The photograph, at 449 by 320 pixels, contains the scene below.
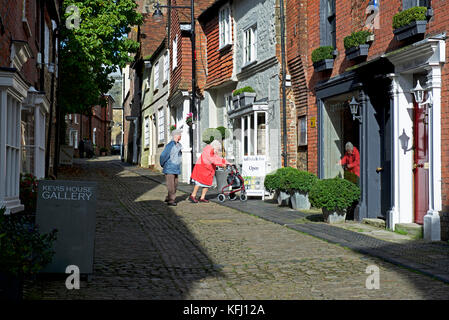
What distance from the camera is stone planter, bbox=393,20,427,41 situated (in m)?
8.80

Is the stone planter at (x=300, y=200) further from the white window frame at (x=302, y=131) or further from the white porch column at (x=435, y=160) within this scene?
the white porch column at (x=435, y=160)

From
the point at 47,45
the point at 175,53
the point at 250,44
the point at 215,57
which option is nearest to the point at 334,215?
the point at 250,44

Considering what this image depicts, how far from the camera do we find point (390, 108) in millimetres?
9758

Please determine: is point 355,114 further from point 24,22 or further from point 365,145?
point 24,22

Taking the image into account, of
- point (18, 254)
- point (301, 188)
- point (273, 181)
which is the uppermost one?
point (273, 181)

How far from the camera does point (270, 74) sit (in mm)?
15484

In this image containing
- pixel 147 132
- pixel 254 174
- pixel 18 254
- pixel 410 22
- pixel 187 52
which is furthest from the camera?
pixel 147 132

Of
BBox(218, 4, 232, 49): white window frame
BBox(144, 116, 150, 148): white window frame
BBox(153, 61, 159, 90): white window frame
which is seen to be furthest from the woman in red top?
BBox(144, 116, 150, 148): white window frame

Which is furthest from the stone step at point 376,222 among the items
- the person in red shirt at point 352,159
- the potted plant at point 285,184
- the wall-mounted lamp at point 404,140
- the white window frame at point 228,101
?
the white window frame at point 228,101

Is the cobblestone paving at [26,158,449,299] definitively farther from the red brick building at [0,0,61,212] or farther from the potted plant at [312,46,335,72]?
the potted plant at [312,46,335,72]

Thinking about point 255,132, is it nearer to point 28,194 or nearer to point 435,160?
point 435,160

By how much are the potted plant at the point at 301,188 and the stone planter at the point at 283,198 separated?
0.38 metres

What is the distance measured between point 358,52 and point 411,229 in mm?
3764
